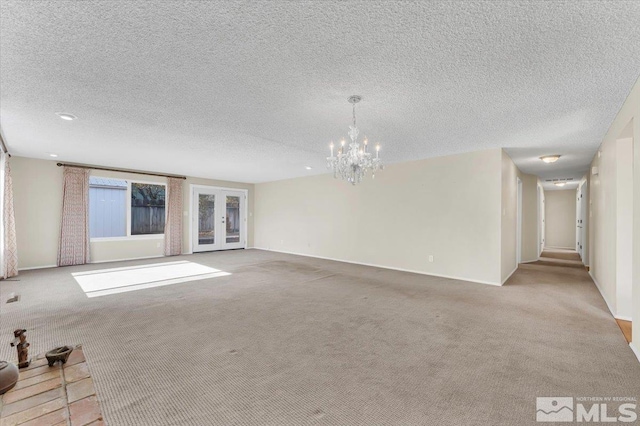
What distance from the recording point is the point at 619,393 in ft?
6.16

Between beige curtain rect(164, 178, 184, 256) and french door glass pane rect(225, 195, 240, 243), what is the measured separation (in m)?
1.71

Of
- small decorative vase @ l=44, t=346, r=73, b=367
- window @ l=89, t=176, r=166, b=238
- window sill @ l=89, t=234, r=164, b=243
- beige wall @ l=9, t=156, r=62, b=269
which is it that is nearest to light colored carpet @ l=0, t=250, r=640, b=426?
small decorative vase @ l=44, t=346, r=73, b=367

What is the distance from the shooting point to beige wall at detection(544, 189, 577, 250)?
10500mm

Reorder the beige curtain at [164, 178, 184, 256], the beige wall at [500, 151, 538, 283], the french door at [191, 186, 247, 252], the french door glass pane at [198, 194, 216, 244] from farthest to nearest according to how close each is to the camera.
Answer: the french door glass pane at [198, 194, 216, 244] → the french door at [191, 186, 247, 252] → the beige curtain at [164, 178, 184, 256] → the beige wall at [500, 151, 538, 283]

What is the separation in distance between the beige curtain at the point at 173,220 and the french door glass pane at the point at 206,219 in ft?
2.49

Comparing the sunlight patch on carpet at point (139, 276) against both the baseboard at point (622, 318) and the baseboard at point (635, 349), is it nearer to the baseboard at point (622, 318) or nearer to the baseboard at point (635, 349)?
the baseboard at point (635, 349)

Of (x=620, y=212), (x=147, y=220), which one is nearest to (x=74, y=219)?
(x=147, y=220)

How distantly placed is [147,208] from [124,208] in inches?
21.8

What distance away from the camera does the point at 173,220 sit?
809 centimetres

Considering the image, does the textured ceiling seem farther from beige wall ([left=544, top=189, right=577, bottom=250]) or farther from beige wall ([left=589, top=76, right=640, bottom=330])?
beige wall ([left=544, top=189, right=577, bottom=250])

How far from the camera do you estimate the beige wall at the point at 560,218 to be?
10.5 meters

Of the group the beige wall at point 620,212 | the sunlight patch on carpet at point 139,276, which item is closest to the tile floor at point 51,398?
the sunlight patch on carpet at point 139,276

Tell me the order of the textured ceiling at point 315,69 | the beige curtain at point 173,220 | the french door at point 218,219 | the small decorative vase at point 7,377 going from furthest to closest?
the french door at point 218,219 → the beige curtain at point 173,220 → the textured ceiling at point 315,69 → the small decorative vase at point 7,377

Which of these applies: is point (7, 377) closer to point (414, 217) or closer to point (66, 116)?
point (66, 116)
